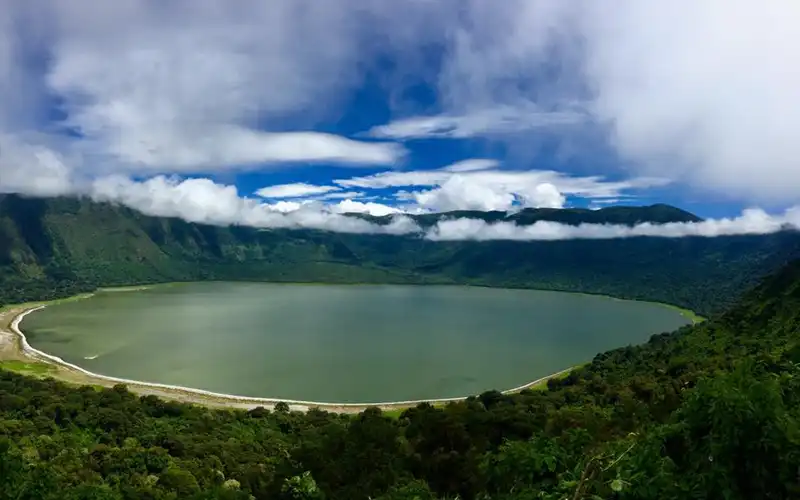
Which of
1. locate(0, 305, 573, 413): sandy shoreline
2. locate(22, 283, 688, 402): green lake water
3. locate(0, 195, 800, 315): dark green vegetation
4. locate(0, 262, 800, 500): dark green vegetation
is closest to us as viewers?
locate(0, 262, 800, 500): dark green vegetation

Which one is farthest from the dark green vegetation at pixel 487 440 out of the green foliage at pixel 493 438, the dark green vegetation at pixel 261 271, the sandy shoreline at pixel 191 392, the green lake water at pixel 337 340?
the dark green vegetation at pixel 261 271

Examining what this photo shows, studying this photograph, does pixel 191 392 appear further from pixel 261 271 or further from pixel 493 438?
pixel 261 271

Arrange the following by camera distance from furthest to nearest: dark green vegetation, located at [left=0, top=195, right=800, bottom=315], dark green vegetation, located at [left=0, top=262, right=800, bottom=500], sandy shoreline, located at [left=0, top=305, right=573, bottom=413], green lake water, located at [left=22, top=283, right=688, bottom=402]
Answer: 1. dark green vegetation, located at [left=0, top=195, right=800, bottom=315]
2. green lake water, located at [left=22, top=283, right=688, bottom=402]
3. sandy shoreline, located at [left=0, top=305, right=573, bottom=413]
4. dark green vegetation, located at [left=0, top=262, right=800, bottom=500]

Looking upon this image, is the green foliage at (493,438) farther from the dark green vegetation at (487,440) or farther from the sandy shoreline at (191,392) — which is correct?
the sandy shoreline at (191,392)

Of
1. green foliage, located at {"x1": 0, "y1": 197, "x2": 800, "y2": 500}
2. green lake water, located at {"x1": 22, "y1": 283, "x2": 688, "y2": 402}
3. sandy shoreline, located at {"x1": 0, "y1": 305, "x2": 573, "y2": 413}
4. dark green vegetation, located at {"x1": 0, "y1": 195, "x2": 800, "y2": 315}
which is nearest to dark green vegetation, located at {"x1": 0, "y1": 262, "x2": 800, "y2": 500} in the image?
green foliage, located at {"x1": 0, "y1": 197, "x2": 800, "y2": 500}

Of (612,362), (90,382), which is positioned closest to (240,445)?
(90,382)

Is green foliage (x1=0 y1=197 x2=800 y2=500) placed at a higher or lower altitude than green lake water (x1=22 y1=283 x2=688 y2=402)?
higher

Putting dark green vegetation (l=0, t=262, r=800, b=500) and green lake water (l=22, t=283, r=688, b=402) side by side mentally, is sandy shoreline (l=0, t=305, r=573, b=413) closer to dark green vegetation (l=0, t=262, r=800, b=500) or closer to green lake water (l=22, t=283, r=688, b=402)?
green lake water (l=22, t=283, r=688, b=402)

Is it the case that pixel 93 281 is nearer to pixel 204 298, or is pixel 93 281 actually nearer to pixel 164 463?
pixel 204 298
